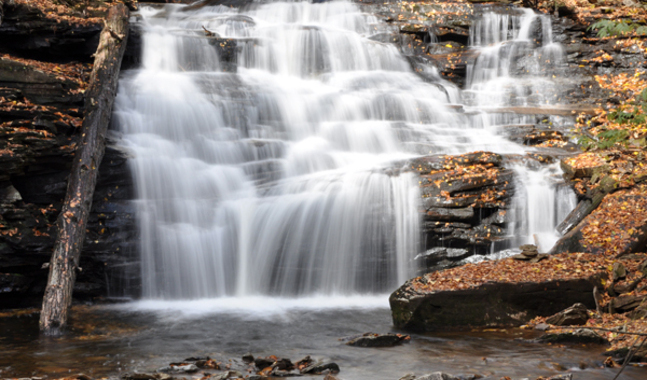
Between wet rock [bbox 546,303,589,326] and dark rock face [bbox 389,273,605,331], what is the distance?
254 millimetres

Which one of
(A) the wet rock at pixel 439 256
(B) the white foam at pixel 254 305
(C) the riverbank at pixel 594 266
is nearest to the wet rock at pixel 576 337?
(C) the riverbank at pixel 594 266

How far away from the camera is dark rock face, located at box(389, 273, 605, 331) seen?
6621 millimetres

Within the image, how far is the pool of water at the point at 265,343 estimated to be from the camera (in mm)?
5082

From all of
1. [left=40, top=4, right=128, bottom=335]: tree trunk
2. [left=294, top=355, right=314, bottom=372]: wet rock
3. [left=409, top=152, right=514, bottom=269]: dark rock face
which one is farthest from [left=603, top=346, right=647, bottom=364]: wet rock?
[left=40, top=4, right=128, bottom=335]: tree trunk

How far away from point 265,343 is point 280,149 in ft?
18.9

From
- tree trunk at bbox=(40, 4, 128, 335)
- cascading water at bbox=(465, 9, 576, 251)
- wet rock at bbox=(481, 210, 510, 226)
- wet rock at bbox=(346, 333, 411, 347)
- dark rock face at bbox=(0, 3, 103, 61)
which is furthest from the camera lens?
cascading water at bbox=(465, 9, 576, 251)

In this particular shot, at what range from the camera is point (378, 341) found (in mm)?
6098

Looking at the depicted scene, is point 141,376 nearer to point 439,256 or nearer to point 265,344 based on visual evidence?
point 265,344

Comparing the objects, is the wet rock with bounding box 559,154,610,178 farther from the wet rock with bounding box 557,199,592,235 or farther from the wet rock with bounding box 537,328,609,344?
the wet rock with bounding box 537,328,609,344

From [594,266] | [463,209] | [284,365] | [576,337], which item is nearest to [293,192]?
[463,209]

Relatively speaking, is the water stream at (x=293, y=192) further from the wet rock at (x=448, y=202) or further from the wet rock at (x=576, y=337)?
the wet rock at (x=448, y=202)

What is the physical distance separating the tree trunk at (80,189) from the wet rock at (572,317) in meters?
6.44

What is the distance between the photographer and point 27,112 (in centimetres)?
874

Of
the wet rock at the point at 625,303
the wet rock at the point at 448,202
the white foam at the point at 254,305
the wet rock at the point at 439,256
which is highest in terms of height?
the wet rock at the point at 448,202
